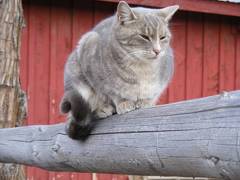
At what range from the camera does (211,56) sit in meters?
7.78

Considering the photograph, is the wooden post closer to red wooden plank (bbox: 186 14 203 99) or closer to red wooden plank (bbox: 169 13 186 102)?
red wooden plank (bbox: 169 13 186 102)

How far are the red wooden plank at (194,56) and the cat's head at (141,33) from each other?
476 cm

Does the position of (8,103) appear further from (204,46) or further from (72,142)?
(204,46)

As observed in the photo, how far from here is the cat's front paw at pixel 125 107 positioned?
2.70 m

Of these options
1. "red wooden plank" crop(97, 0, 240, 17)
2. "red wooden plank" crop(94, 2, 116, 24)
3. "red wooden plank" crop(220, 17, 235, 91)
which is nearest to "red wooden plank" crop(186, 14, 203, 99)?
"red wooden plank" crop(220, 17, 235, 91)

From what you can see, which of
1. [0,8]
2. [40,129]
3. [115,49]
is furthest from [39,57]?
[115,49]

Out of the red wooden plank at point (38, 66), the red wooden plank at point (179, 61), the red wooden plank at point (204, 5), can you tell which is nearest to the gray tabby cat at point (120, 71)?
the red wooden plank at point (38, 66)

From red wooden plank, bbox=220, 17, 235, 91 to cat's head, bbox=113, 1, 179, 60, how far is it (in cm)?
507

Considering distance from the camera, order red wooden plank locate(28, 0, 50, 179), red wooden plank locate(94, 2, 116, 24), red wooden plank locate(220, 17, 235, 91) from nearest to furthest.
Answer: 1. red wooden plank locate(28, 0, 50, 179)
2. red wooden plank locate(94, 2, 116, 24)
3. red wooden plank locate(220, 17, 235, 91)

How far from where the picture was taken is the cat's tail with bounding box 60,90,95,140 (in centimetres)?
267

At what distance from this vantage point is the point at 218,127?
174 cm

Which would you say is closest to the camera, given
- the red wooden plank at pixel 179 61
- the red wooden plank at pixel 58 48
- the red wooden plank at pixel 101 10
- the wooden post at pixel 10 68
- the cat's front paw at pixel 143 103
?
the cat's front paw at pixel 143 103

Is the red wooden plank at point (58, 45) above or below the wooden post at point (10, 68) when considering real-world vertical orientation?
above

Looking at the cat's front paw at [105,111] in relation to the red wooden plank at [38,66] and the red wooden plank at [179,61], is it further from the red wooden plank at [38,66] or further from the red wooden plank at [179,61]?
the red wooden plank at [179,61]
